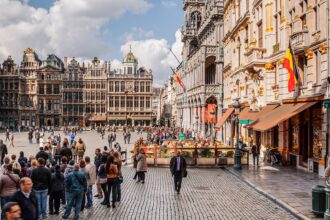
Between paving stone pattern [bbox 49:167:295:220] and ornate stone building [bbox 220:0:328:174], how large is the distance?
4.77 meters

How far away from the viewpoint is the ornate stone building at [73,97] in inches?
4321

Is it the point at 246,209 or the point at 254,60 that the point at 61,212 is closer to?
the point at 246,209

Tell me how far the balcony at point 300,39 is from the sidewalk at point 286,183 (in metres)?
6.46

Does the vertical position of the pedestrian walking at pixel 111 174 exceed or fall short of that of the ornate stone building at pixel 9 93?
it falls short

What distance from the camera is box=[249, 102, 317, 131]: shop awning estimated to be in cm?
2190

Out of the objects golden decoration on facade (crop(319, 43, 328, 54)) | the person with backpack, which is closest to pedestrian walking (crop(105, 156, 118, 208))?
the person with backpack

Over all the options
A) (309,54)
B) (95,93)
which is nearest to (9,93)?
(95,93)

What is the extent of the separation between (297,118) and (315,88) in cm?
375

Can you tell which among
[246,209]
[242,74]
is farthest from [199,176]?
[242,74]

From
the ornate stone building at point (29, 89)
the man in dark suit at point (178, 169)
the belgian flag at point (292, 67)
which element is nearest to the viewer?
the man in dark suit at point (178, 169)

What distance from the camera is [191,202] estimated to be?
15695 millimetres

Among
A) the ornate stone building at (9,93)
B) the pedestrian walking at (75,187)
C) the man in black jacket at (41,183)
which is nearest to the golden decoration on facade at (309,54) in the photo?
the pedestrian walking at (75,187)

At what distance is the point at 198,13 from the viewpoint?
73.5 metres

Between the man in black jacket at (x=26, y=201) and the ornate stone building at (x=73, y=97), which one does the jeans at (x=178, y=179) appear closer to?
the man in black jacket at (x=26, y=201)
